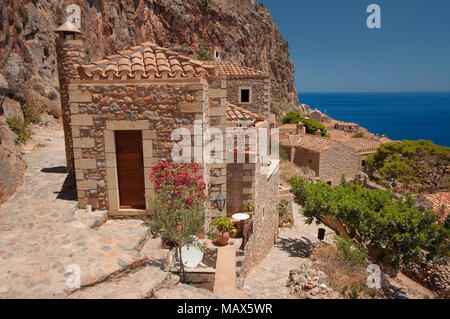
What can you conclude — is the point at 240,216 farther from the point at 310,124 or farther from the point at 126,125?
the point at 310,124

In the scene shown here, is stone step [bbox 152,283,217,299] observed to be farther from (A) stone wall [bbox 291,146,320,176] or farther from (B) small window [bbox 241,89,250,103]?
(A) stone wall [bbox 291,146,320,176]

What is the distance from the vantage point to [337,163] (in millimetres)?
26906

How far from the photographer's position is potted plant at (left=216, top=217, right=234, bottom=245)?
7910mm

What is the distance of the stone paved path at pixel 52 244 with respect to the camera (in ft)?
14.6

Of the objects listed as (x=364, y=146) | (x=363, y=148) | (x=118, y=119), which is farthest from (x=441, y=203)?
(x=118, y=119)

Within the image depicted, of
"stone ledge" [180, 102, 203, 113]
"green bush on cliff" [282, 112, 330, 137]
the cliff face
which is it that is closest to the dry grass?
"stone ledge" [180, 102, 203, 113]

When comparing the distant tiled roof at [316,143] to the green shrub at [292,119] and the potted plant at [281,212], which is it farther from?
the green shrub at [292,119]

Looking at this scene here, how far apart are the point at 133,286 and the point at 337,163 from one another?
25134 millimetres

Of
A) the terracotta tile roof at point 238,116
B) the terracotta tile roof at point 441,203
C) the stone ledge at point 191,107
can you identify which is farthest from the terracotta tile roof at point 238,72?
the stone ledge at point 191,107

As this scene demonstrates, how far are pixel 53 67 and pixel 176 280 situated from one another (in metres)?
22.0

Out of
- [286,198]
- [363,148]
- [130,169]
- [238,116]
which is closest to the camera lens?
[130,169]

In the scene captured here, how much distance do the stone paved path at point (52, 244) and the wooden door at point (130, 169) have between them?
22.8 inches

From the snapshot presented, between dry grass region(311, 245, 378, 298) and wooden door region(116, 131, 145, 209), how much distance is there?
5391mm
